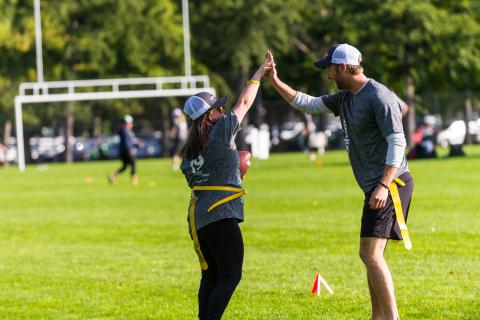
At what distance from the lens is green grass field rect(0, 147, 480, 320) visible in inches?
376

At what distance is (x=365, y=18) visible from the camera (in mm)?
57125

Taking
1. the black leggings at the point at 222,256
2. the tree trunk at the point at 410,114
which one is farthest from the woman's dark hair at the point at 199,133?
the tree trunk at the point at 410,114

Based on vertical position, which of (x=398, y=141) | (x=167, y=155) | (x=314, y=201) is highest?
(x=398, y=141)

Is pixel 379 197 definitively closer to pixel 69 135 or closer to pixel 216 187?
pixel 216 187

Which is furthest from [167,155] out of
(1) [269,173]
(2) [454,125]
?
(1) [269,173]

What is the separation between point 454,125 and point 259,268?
158ft

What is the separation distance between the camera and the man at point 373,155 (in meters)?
7.43

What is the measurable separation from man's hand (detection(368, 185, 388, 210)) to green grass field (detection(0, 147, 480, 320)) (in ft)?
5.23

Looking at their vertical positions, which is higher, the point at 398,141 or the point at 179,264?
the point at 398,141

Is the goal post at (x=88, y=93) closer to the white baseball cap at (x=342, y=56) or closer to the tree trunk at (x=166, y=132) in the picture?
the tree trunk at (x=166, y=132)

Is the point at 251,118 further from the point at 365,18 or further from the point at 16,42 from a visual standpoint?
the point at 16,42

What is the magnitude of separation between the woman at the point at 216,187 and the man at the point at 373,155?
68 centimetres

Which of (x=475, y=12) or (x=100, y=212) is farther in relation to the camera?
(x=475, y=12)

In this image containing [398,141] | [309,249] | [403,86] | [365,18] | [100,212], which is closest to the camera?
→ [398,141]
